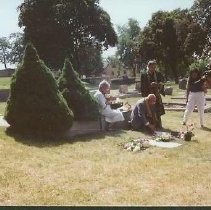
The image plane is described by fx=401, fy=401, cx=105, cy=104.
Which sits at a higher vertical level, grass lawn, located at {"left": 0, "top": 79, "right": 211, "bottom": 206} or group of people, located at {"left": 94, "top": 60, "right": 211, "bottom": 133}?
group of people, located at {"left": 94, "top": 60, "right": 211, "bottom": 133}

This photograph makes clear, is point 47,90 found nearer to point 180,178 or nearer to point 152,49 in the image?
point 180,178

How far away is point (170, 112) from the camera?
1898 centimetres

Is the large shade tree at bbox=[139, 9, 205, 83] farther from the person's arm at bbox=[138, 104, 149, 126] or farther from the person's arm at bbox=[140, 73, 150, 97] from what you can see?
the person's arm at bbox=[138, 104, 149, 126]

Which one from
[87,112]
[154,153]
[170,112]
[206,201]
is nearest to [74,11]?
[170,112]

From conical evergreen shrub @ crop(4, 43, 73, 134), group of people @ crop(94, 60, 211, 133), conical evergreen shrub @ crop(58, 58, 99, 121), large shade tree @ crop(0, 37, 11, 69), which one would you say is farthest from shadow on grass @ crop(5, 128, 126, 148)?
large shade tree @ crop(0, 37, 11, 69)

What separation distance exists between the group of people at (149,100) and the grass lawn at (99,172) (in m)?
1.60

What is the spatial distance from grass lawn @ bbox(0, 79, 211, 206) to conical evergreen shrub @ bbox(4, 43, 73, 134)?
0.42 m

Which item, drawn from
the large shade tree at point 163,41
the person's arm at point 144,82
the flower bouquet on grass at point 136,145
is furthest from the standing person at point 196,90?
the large shade tree at point 163,41

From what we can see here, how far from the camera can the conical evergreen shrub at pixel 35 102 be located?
1093 centimetres

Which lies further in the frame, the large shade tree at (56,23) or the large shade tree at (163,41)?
the large shade tree at (163,41)

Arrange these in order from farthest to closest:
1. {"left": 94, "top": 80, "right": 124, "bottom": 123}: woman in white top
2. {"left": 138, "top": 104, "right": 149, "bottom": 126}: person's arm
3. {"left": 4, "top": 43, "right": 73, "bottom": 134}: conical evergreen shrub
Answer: {"left": 94, "top": 80, "right": 124, "bottom": 123}: woman in white top
{"left": 138, "top": 104, "right": 149, "bottom": 126}: person's arm
{"left": 4, "top": 43, "right": 73, "bottom": 134}: conical evergreen shrub

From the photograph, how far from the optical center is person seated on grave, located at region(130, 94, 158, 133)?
41.7 ft

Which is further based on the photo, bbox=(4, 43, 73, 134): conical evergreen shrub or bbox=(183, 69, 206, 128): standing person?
bbox=(183, 69, 206, 128): standing person

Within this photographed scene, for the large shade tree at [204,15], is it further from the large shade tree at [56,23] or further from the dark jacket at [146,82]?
the dark jacket at [146,82]
